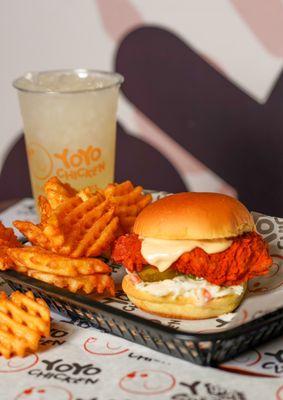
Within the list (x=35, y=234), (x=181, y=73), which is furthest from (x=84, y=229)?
(x=181, y=73)

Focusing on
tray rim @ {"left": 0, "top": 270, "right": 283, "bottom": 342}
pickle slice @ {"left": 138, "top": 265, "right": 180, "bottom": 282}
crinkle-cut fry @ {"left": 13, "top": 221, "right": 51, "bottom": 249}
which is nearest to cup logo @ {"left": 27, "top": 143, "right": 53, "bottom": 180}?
crinkle-cut fry @ {"left": 13, "top": 221, "right": 51, "bottom": 249}

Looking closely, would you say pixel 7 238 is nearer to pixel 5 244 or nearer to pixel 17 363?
pixel 5 244

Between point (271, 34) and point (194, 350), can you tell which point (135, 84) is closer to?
point (271, 34)

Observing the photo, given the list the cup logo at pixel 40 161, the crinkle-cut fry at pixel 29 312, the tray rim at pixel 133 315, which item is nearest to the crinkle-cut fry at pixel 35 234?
the tray rim at pixel 133 315

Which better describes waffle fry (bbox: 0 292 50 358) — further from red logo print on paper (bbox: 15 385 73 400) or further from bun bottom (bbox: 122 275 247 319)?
bun bottom (bbox: 122 275 247 319)

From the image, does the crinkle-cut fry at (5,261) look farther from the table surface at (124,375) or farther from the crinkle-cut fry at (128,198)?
the crinkle-cut fry at (128,198)


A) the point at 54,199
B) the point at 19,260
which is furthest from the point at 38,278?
the point at 54,199
